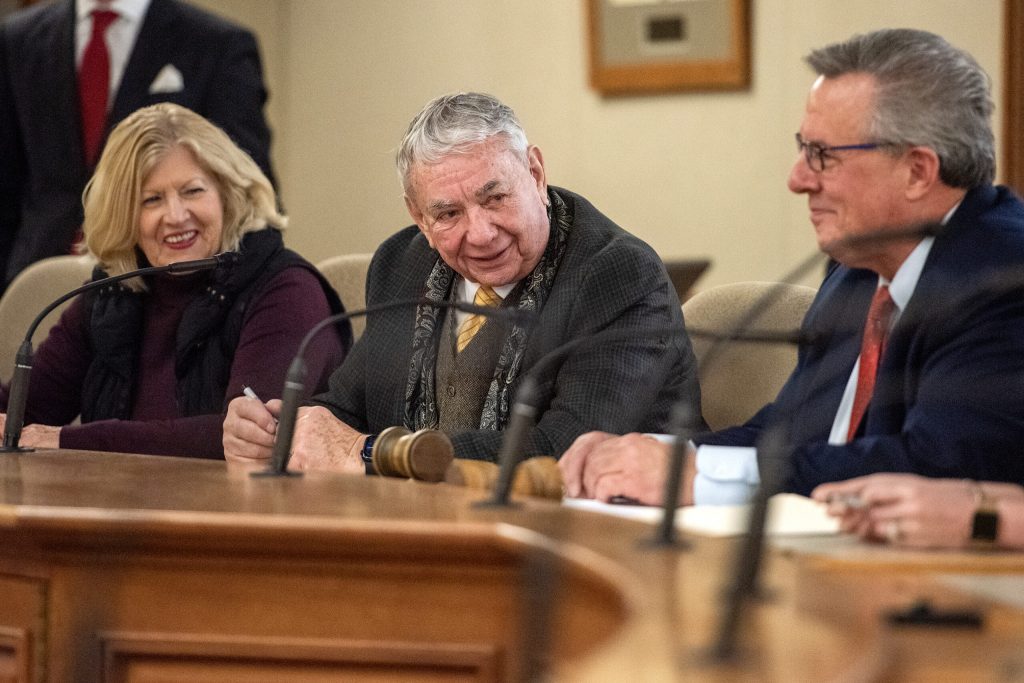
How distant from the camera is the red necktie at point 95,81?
437 centimetres

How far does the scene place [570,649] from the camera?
1523mm

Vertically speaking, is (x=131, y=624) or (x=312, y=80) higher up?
(x=312, y=80)

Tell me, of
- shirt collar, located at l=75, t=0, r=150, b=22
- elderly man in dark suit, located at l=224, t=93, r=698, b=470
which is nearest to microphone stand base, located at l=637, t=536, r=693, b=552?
elderly man in dark suit, located at l=224, t=93, r=698, b=470

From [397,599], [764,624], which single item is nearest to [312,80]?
[397,599]

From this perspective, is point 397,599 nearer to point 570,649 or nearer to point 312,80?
point 570,649

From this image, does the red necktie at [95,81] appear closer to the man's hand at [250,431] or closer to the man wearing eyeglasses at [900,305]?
the man's hand at [250,431]

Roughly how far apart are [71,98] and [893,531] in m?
3.39

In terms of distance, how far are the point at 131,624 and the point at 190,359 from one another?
1.67 metres

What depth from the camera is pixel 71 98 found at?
4371 millimetres

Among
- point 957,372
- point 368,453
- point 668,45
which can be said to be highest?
point 668,45

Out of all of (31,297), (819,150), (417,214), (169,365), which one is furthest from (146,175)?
(819,150)

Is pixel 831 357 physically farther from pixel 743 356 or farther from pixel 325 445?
pixel 325 445

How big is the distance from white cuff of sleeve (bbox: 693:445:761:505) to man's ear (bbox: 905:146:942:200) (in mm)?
480

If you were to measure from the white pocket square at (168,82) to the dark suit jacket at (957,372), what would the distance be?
103 inches
